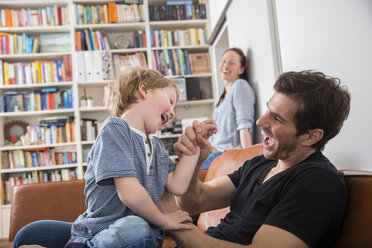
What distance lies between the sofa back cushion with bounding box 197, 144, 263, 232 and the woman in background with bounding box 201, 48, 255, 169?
61 cm

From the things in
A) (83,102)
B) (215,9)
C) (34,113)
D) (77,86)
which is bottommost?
(34,113)

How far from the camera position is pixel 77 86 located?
4.38m

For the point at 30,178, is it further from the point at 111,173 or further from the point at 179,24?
the point at 111,173

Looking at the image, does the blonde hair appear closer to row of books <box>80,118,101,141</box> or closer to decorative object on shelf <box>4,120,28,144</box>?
row of books <box>80,118,101,141</box>

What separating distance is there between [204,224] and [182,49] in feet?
10.8

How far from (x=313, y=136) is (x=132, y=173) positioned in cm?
57

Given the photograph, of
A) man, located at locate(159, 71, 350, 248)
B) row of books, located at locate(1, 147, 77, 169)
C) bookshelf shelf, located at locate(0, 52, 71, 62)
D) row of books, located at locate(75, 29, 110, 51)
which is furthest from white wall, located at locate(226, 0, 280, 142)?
row of books, located at locate(1, 147, 77, 169)

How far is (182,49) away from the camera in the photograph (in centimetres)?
464

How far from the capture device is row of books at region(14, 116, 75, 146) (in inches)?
171

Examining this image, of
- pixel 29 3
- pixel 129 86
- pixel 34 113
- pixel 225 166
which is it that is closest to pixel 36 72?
pixel 34 113

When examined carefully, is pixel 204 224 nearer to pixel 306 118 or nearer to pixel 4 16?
pixel 306 118

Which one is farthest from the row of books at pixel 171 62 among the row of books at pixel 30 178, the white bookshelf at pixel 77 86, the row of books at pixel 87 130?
the row of books at pixel 30 178

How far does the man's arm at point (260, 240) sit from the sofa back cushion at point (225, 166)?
51cm

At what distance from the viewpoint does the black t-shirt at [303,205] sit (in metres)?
0.85
